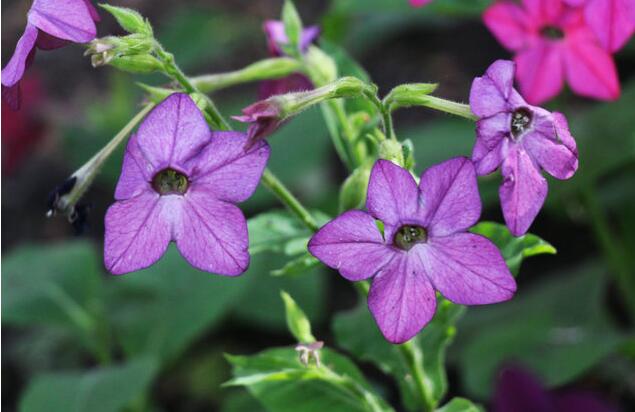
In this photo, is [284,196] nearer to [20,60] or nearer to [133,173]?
[133,173]

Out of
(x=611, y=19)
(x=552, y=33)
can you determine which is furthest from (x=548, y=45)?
(x=611, y=19)

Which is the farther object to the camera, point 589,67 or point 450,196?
point 589,67

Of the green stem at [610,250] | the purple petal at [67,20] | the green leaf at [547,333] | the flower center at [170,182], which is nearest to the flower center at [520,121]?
the flower center at [170,182]

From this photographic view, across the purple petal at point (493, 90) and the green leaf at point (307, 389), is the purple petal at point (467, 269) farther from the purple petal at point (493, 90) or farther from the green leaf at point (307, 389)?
the green leaf at point (307, 389)

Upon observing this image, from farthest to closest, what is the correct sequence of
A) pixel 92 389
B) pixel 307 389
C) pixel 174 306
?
pixel 174 306, pixel 92 389, pixel 307 389

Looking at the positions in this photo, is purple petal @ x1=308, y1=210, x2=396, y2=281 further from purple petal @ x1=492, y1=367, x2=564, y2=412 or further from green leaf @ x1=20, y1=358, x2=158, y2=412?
green leaf @ x1=20, y1=358, x2=158, y2=412

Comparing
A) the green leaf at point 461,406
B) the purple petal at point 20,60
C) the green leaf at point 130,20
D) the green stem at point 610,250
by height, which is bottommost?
the green stem at point 610,250
